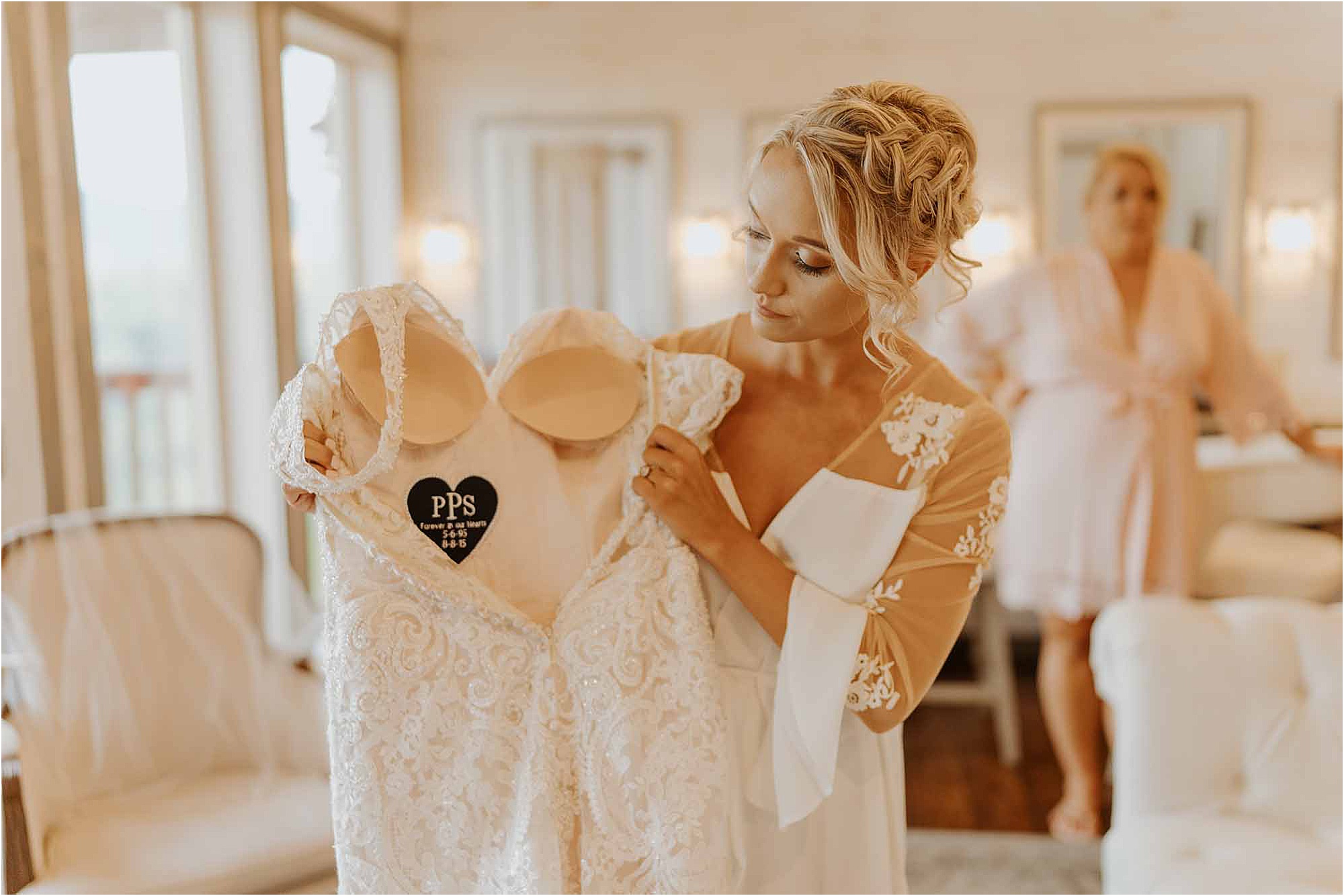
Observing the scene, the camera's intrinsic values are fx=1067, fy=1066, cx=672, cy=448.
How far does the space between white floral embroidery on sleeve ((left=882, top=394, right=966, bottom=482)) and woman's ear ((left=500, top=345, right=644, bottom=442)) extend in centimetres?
27

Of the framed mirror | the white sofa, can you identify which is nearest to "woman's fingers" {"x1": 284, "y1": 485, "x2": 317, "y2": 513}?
Answer: the white sofa

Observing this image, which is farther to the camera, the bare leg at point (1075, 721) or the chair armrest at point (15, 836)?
the bare leg at point (1075, 721)

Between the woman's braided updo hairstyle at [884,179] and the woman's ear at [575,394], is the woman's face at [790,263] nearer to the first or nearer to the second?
the woman's braided updo hairstyle at [884,179]

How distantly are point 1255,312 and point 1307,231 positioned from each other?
0.35m

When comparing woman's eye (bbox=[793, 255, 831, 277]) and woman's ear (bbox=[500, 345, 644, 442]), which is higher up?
woman's eye (bbox=[793, 255, 831, 277])

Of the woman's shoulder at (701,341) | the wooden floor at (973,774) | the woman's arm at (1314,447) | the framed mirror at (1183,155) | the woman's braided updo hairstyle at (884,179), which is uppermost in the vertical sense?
the framed mirror at (1183,155)

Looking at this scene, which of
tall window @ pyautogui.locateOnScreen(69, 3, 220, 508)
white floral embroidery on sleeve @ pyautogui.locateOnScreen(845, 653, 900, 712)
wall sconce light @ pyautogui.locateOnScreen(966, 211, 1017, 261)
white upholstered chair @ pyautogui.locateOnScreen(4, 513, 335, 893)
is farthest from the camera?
wall sconce light @ pyautogui.locateOnScreen(966, 211, 1017, 261)

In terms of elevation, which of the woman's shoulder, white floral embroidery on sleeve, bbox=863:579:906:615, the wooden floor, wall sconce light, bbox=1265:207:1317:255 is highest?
wall sconce light, bbox=1265:207:1317:255

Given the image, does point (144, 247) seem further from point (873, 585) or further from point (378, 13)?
point (873, 585)

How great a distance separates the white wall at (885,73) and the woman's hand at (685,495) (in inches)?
134

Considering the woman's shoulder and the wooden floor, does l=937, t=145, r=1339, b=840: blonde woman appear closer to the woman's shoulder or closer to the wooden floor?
the wooden floor

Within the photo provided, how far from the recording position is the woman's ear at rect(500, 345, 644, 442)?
1.07 m

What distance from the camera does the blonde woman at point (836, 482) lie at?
35.9 inches

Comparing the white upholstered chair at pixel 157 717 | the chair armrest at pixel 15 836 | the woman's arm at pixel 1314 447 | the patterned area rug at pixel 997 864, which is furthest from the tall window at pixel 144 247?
the woman's arm at pixel 1314 447
